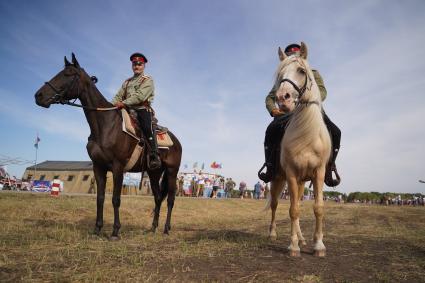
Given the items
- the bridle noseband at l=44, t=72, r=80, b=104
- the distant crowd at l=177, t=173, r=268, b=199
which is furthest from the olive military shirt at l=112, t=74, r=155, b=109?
the distant crowd at l=177, t=173, r=268, b=199

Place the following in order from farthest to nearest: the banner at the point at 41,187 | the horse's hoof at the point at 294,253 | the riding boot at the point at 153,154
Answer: the banner at the point at 41,187, the riding boot at the point at 153,154, the horse's hoof at the point at 294,253

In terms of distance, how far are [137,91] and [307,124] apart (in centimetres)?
427

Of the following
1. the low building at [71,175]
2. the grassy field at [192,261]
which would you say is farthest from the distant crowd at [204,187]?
the grassy field at [192,261]

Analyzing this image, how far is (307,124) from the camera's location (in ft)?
18.1

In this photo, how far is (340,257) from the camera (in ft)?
17.0

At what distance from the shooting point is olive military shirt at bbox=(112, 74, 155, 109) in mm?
7707

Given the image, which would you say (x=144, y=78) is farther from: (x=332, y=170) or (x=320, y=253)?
(x=320, y=253)

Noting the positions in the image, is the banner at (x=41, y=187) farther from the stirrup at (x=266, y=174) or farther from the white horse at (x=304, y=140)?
the white horse at (x=304, y=140)

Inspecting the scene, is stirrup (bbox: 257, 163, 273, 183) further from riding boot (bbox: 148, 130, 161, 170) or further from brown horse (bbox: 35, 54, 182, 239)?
brown horse (bbox: 35, 54, 182, 239)

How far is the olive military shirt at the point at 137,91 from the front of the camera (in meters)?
7.71

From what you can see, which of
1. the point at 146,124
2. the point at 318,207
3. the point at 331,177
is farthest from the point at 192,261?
the point at 146,124

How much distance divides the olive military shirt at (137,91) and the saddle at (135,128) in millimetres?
269

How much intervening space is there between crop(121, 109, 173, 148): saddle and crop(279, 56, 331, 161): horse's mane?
11.9 ft

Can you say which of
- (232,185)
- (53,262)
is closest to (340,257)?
(53,262)
